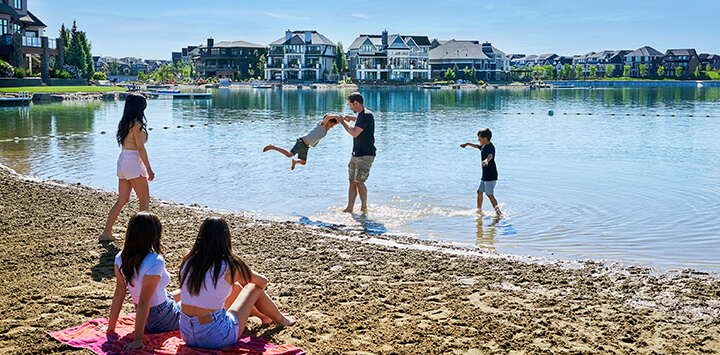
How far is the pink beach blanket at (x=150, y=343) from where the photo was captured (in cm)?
555

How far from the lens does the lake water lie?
11.6m

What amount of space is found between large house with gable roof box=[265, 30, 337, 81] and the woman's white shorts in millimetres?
134205

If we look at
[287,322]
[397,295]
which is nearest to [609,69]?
[397,295]

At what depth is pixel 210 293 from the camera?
5480mm

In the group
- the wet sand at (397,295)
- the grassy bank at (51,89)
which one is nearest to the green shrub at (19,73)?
the grassy bank at (51,89)

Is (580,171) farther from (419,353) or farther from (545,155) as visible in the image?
(419,353)

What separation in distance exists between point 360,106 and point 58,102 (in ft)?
162

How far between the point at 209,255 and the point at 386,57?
457 feet

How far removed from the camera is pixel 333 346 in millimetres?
5922

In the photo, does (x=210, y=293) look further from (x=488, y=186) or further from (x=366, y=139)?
(x=488, y=186)

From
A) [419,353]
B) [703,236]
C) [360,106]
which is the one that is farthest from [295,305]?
[703,236]

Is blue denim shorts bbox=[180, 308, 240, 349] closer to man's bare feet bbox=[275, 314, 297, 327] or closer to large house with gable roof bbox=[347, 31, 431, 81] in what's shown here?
man's bare feet bbox=[275, 314, 297, 327]

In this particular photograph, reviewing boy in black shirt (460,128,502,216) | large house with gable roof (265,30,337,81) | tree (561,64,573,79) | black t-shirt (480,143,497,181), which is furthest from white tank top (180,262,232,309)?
tree (561,64,573,79)

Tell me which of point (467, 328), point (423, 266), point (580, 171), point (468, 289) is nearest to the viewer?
point (467, 328)
